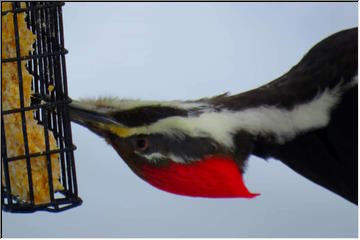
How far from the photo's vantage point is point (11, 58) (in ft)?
4.91

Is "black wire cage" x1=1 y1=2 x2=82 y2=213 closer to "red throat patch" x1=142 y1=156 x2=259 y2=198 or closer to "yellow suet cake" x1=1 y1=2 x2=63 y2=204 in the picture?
"yellow suet cake" x1=1 y1=2 x2=63 y2=204

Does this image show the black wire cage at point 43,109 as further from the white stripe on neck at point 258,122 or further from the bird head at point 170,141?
the white stripe on neck at point 258,122

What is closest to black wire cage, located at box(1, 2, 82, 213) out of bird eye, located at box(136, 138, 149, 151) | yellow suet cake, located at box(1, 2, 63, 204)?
yellow suet cake, located at box(1, 2, 63, 204)

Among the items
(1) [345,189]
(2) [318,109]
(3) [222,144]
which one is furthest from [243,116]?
(1) [345,189]

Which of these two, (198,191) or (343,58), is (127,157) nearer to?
(198,191)

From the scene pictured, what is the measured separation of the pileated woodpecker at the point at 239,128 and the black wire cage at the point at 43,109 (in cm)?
6

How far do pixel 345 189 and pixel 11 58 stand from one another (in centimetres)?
86

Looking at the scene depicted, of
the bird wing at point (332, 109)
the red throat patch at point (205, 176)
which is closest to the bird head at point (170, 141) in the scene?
the red throat patch at point (205, 176)

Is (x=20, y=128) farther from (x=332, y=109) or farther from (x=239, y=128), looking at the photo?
(x=332, y=109)

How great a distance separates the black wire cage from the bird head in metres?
0.06

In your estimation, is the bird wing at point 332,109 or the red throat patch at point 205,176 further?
the bird wing at point 332,109

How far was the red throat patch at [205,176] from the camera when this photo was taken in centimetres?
151

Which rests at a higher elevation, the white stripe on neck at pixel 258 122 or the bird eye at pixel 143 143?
the white stripe on neck at pixel 258 122

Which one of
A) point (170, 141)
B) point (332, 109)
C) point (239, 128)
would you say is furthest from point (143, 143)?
point (332, 109)
